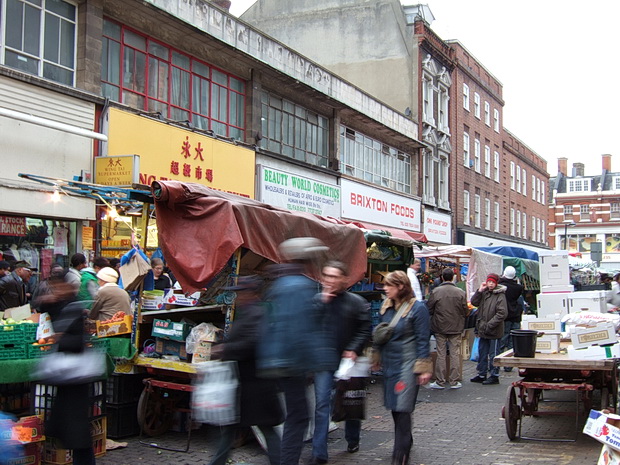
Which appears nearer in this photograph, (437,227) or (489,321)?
(489,321)

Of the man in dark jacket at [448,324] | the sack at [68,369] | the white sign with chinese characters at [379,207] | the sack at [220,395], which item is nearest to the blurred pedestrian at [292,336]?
the sack at [220,395]

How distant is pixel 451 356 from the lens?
37.1 feet

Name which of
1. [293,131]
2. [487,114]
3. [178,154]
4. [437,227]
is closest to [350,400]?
[178,154]

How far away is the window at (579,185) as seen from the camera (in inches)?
3142

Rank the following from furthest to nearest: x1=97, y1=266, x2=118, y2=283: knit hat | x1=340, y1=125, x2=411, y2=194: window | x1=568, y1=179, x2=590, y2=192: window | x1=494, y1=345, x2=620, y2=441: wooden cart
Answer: x1=568, y1=179, x2=590, y2=192: window
x1=340, y1=125, x2=411, y2=194: window
x1=97, y1=266, x2=118, y2=283: knit hat
x1=494, y1=345, x2=620, y2=441: wooden cart

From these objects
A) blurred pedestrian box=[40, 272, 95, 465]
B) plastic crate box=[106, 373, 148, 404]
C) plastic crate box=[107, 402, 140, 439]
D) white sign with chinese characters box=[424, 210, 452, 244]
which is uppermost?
white sign with chinese characters box=[424, 210, 452, 244]

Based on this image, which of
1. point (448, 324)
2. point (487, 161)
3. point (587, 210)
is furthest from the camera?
point (587, 210)

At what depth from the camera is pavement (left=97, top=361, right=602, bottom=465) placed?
6852 millimetres

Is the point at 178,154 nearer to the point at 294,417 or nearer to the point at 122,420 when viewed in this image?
the point at 122,420

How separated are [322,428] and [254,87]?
14.6 m

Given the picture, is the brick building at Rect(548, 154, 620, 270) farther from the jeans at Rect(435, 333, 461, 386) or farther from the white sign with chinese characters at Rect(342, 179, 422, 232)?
the jeans at Rect(435, 333, 461, 386)

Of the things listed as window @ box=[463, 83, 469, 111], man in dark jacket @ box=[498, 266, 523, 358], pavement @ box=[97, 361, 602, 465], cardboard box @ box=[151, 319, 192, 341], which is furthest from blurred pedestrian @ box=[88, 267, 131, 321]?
window @ box=[463, 83, 469, 111]

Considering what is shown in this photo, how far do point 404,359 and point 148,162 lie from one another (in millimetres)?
10572

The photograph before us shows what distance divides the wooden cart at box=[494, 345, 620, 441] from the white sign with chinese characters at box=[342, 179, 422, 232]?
16.2 m
